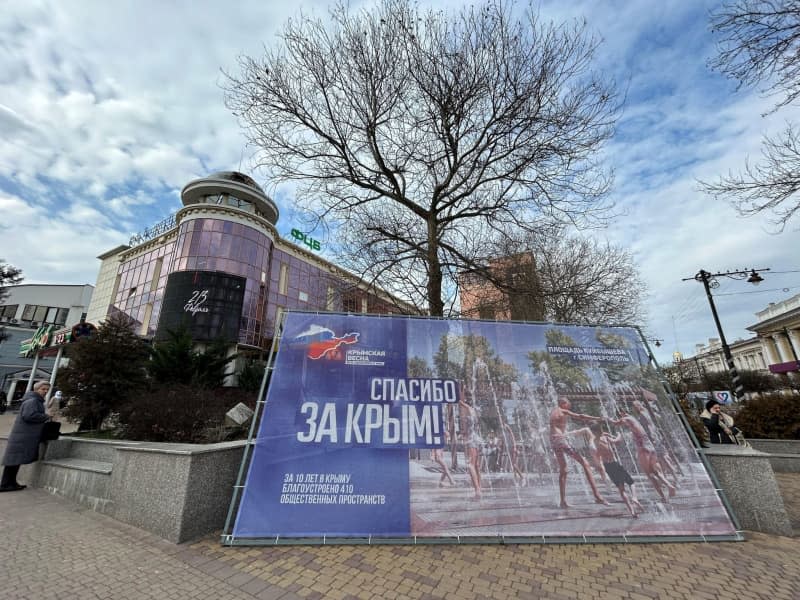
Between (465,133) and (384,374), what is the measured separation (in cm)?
751

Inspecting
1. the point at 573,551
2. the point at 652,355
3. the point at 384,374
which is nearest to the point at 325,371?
the point at 384,374

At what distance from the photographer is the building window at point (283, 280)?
3786 cm

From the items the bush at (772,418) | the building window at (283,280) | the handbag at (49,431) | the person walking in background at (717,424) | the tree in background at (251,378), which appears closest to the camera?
the handbag at (49,431)

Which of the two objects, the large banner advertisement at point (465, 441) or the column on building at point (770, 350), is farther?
the column on building at point (770, 350)

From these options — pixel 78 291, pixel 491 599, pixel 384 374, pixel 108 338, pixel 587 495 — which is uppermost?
pixel 78 291

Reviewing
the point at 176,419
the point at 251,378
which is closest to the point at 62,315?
the point at 251,378

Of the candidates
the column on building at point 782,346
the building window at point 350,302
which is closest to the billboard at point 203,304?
the building window at point 350,302

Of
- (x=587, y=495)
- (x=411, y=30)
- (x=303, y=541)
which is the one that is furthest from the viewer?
(x=411, y=30)

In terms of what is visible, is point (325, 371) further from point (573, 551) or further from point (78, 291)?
point (78, 291)

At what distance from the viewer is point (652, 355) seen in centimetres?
558

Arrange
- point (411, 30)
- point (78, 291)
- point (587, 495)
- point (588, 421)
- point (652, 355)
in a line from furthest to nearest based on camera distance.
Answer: point (78, 291) → point (411, 30) → point (652, 355) → point (588, 421) → point (587, 495)

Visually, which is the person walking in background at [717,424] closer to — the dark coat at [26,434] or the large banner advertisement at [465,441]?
the large banner advertisement at [465,441]

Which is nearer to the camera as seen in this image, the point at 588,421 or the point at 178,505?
A: the point at 178,505

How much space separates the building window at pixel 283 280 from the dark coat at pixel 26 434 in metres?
31.9
